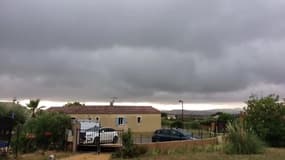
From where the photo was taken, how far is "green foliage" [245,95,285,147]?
85.8ft

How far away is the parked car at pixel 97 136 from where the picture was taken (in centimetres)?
2414

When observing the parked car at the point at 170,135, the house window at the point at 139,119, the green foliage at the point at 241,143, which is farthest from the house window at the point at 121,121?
the green foliage at the point at 241,143

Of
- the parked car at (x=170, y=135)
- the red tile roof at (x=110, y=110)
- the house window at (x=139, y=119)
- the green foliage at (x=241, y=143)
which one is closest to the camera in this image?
the green foliage at (x=241, y=143)

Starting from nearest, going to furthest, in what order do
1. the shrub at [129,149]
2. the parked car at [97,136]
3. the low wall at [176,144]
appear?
the shrub at [129,149]
the low wall at [176,144]
the parked car at [97,136]

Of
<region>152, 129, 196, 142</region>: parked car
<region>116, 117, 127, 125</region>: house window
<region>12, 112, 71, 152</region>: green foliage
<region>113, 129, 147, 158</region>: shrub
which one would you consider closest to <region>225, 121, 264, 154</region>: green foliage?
<region>113, 129, 147, 158</region>: shrub

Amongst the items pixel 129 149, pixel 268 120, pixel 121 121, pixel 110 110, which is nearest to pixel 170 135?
pixel 268 120

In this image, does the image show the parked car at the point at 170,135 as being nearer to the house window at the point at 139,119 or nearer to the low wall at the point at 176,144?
the low wall at the point at 176,144

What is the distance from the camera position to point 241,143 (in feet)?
65.6

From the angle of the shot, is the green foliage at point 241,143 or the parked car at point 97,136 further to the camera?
the parked car at point 97,136

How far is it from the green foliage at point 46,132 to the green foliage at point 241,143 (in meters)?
8.92

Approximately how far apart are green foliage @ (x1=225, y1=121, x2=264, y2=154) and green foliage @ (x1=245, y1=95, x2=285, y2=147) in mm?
5883

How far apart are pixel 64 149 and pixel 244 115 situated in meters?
12.0

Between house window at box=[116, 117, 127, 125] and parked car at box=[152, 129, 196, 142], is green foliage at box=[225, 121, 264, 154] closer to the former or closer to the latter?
parked car at box=[152, 129, 196, 142]

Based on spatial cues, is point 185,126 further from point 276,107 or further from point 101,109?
point 276,107
